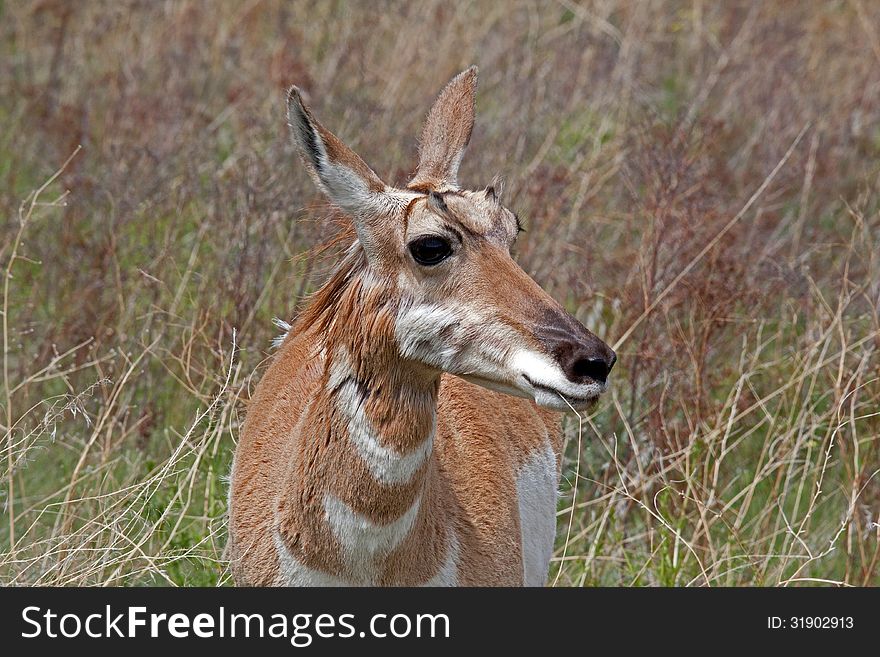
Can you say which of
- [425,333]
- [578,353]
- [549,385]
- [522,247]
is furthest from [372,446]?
[522,247]

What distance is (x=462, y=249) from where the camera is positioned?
4.53 metres

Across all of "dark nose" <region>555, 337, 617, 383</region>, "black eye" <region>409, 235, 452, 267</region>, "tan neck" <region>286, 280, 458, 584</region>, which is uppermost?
"black eye" <region>409, 235, 452, 267</region>

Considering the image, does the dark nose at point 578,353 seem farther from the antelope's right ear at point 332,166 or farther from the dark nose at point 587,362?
the antelope's right ear at point 332,166

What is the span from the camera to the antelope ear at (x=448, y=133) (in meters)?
5.28

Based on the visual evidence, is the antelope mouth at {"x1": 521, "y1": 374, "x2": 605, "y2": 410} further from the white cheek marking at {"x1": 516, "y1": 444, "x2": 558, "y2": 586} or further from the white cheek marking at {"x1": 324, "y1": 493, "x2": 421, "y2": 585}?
the white cheek marking at {"x1": 516, "y1": 444, "x2": 558, "y2": 586}

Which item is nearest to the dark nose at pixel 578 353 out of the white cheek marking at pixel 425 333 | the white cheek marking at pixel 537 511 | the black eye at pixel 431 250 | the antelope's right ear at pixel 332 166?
the white cheek marking at pixel 425 333

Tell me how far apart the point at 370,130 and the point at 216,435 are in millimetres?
2961

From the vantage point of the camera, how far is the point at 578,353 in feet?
13.8

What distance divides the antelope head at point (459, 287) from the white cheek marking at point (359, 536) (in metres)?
0.52

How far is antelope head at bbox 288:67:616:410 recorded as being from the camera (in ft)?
14.0

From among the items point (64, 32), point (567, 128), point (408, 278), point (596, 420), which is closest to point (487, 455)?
point (408, 278)

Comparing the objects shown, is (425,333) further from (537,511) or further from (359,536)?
(537,511)

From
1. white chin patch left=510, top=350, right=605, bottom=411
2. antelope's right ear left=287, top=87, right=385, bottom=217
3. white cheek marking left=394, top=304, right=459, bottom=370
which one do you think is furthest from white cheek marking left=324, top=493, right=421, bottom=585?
antelope's right ear left=287, top=87, right=385, bottom=217

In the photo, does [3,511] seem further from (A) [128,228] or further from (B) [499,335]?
(B) [499,335]
